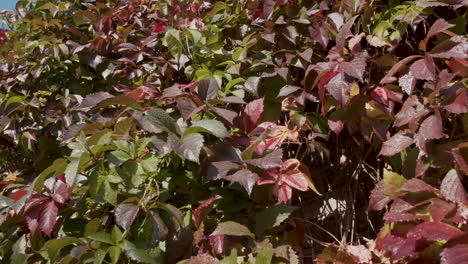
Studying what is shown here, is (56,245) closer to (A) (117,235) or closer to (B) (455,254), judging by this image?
(A) (117,235)

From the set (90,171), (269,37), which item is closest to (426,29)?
(269,37)

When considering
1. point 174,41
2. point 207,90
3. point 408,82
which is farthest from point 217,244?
point 174,41

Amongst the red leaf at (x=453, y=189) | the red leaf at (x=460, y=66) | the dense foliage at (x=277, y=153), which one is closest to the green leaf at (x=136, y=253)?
the dense foliage at (x=277, y=153)

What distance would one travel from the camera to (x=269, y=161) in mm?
1275

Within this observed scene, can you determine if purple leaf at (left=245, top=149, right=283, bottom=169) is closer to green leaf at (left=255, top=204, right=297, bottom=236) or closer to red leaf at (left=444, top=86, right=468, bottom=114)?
green leaf at (left=255, top=204, right=297, bottom=236)

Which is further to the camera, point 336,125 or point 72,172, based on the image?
point 336,125

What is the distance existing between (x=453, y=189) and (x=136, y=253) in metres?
0.81

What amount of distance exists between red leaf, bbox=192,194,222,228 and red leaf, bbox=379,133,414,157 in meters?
0.50

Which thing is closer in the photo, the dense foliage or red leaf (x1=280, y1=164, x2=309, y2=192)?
the dense foliage

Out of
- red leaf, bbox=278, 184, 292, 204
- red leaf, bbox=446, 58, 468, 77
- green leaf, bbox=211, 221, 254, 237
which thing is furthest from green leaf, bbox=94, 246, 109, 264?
red leaf, bbox=446, 58, 468, 77

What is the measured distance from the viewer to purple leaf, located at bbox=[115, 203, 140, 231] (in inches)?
45.8

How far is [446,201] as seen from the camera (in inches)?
44.4

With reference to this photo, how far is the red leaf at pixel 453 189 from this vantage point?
3.56 ft

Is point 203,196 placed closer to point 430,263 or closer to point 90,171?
point 90,171
